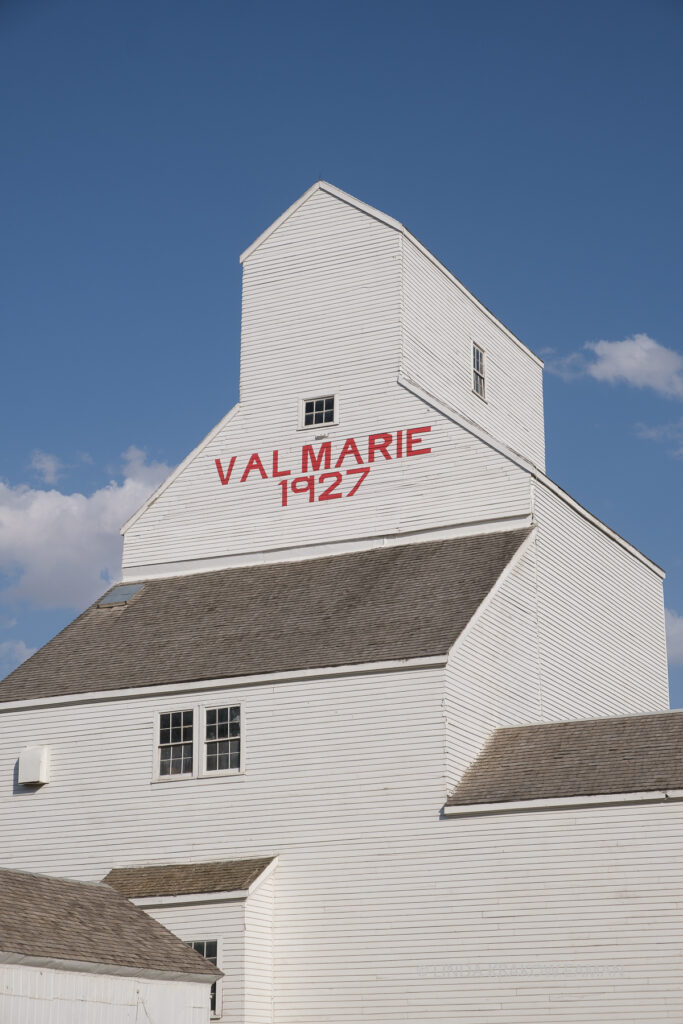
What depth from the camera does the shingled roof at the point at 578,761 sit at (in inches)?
932

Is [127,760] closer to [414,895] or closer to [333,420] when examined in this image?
[414,895]

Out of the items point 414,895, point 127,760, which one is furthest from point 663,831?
point 127,760

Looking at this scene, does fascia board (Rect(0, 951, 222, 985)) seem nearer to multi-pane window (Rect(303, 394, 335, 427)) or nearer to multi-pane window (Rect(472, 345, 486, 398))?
multi-pane window (Rect(303, 394, 335, 427))

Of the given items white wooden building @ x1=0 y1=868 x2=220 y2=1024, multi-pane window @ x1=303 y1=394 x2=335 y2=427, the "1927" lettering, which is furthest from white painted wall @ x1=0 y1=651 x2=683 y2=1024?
multi-pane window @ x1=303 y1=394 x2=335 y2=427

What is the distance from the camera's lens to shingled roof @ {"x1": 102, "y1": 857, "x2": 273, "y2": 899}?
25.4 metres

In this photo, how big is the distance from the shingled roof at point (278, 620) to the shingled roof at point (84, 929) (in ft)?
17.6

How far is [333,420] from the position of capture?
107 ft

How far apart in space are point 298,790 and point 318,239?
48.3 feet

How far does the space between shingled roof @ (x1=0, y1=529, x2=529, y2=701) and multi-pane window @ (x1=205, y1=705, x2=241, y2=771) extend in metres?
0.80

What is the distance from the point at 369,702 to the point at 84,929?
6.89 m

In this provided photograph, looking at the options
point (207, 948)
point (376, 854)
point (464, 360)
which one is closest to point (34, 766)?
point (207, 948)

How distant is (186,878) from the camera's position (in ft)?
85.9

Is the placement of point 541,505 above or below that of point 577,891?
above

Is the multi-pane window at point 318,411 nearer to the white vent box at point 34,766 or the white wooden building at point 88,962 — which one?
the white vent box at point 34,766
